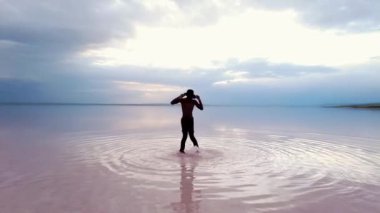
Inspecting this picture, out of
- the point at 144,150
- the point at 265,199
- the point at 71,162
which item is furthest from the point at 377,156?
the point at 71,162

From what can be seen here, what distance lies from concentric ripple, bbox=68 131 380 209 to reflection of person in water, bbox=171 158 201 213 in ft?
0.20

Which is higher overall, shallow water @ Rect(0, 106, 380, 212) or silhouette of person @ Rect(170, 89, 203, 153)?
silhouette of person @ Rect(170, 89, 203, 153)

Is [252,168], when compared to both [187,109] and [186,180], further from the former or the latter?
[187,109]

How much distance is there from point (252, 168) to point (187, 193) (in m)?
3.51

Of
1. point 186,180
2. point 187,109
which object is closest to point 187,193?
point 186,180

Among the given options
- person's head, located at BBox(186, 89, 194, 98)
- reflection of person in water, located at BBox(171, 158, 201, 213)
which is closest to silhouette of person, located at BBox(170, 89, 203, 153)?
person's head, located at BBox(186, 89, 194, 98)

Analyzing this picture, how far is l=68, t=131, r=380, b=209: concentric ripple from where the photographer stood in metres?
7.90

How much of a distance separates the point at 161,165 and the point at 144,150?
322 centimetres

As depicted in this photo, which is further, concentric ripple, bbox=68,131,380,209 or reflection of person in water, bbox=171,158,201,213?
concentric ripple, bbox=68,131,380,209

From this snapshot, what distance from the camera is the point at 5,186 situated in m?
7.98

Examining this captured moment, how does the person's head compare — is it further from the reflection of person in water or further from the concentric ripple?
the reflection of person in water

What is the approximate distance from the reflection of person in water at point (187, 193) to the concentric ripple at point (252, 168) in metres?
0.06

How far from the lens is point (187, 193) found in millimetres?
7613

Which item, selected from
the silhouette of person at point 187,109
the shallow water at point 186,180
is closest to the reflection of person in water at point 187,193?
the shallow water at point 186,180
